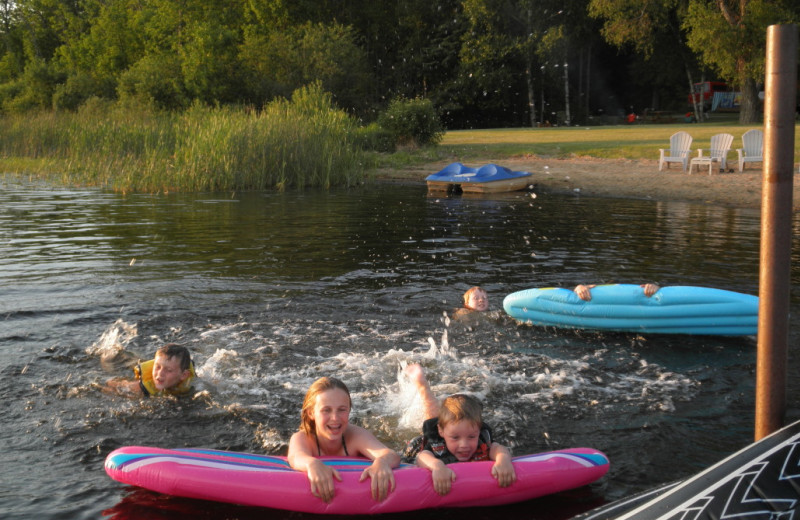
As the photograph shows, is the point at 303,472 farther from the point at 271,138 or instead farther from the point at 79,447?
the point at 271,138

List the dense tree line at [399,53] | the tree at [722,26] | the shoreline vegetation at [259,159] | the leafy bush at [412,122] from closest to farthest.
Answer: the shoreline vegetation at [259,159] < the leafy bush at [412,122] < the tree at [722,26] < the dense tree line at [399,53]

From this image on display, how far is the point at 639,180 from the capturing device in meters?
21.5

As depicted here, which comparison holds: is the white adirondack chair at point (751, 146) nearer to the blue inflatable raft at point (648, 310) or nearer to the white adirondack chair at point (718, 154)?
the white adirondack chair at point (718, 154)

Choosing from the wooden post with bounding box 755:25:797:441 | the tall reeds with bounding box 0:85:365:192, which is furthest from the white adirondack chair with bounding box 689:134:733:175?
the wooden post with bounding box 755:25:797:441

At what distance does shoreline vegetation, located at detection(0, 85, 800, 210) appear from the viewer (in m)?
20.7

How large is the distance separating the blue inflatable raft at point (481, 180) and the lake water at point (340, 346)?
553 centimetres

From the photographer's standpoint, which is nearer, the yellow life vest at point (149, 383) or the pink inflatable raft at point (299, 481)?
the pink inflatable raft at point (299, 481)

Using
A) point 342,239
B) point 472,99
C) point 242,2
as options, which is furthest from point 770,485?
point 242,2

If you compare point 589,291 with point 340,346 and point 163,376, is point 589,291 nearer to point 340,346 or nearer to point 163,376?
point 340,346

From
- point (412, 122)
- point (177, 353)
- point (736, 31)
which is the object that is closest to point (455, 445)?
point (177, 353)

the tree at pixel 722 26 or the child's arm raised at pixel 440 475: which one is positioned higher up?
the tree at pixel 722 26

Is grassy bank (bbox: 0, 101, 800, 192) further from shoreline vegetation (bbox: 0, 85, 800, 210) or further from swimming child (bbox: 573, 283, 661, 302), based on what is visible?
swimming child (bbox: 573, 283, 661, 302)

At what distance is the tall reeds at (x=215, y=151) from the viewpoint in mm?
20750

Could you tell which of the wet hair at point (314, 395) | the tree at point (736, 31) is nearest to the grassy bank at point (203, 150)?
the tree at point (736, 31)
